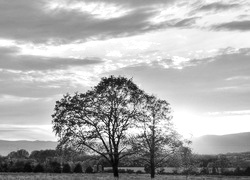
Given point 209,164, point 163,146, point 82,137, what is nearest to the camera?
point 82,137

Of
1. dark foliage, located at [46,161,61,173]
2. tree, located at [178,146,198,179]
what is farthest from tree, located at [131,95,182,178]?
dark foliage, located at [46,161,61,173]

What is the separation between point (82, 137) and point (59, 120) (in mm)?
3790

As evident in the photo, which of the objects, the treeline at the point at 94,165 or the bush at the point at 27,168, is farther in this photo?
the bush at the point at 27,168

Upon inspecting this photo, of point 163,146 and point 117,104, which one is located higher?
point 117,104

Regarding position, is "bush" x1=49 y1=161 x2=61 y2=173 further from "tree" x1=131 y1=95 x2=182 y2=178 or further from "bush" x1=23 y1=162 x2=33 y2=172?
"tree" x1=131 y1=95 x2=182 y2=178

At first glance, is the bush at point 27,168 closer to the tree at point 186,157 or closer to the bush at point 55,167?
the bush at point 55,167

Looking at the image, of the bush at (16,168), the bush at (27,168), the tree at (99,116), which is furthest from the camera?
the bush at (16,168)

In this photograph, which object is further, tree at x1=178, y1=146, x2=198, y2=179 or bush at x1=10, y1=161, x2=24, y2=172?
bush at x1=10, y1=161, x2=24, y2=172

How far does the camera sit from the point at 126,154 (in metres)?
59.7

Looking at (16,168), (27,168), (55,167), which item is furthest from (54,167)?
(16,168)

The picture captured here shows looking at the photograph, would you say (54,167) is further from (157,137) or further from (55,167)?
(157,137)

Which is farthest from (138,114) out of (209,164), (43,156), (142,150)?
(43,156)

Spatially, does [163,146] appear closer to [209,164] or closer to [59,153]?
[59,153]

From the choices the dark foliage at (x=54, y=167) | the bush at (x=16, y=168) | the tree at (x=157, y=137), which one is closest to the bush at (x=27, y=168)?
the bush at (x=16, y=168)
